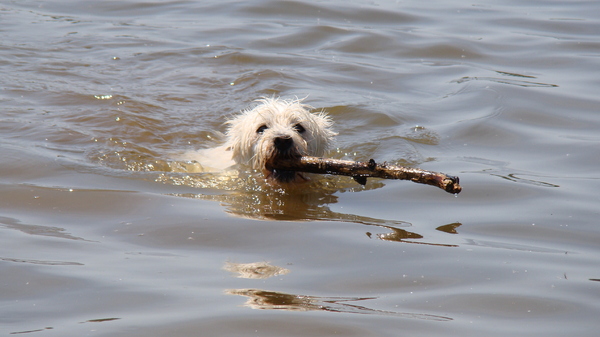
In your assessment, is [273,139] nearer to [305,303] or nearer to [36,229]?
[36,229]

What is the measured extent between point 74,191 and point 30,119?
95.4 inches

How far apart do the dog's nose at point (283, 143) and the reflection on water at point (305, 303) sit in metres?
2.09

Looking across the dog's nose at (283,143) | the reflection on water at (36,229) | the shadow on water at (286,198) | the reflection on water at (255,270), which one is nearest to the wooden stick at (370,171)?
the dog's nose at (283,143)

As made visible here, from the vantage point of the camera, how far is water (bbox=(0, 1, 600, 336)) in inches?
137

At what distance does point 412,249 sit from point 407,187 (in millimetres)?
1598

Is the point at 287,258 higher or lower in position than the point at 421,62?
lower

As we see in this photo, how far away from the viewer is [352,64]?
9969 millimetres

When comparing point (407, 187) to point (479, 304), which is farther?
point (407, 187)

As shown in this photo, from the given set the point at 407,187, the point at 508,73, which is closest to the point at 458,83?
the point at 508,73

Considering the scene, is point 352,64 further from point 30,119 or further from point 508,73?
point 30,119

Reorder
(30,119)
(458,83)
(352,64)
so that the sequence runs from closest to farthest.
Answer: (30,119), (458,83), (352,64)

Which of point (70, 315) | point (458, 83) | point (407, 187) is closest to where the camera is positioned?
point (70, 315)

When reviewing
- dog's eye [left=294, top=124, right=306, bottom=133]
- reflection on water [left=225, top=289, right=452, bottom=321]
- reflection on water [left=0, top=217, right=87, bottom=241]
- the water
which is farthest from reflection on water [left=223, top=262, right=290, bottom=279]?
dog's eye [left=294, top=124, right=306, bottom=133]

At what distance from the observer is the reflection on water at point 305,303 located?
3404 millimetres
